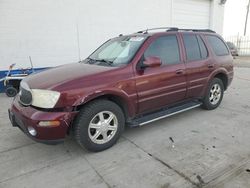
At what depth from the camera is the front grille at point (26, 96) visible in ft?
10.3

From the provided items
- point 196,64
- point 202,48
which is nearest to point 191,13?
point 202,48

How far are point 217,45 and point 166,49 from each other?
1.69m

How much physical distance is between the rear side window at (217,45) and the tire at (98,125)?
9.09 feet

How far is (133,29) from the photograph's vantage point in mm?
9492

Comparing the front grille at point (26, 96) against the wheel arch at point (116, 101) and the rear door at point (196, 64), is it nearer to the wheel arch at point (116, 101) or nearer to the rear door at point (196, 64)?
the wheel arch at point (116, 101)

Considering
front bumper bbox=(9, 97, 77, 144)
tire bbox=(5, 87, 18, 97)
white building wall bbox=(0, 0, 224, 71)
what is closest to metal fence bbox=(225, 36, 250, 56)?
white building wall bbox=(0, 0, 224, 71)

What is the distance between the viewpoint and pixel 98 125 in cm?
327

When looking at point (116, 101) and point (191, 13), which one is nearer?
point (116, 101)

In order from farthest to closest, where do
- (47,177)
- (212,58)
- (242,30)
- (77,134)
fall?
(242,30), (212,58), (77,134), (47,177)

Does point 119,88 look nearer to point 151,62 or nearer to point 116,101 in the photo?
point 116,101

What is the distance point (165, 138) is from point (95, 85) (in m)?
1.51

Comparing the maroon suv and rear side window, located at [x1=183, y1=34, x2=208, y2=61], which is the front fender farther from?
rear side window, located at [x1=183, y1=34, x2=208, y2=61]

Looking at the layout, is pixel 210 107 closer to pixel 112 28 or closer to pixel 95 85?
pixel 95 85

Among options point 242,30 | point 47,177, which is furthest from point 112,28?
point 242,30
